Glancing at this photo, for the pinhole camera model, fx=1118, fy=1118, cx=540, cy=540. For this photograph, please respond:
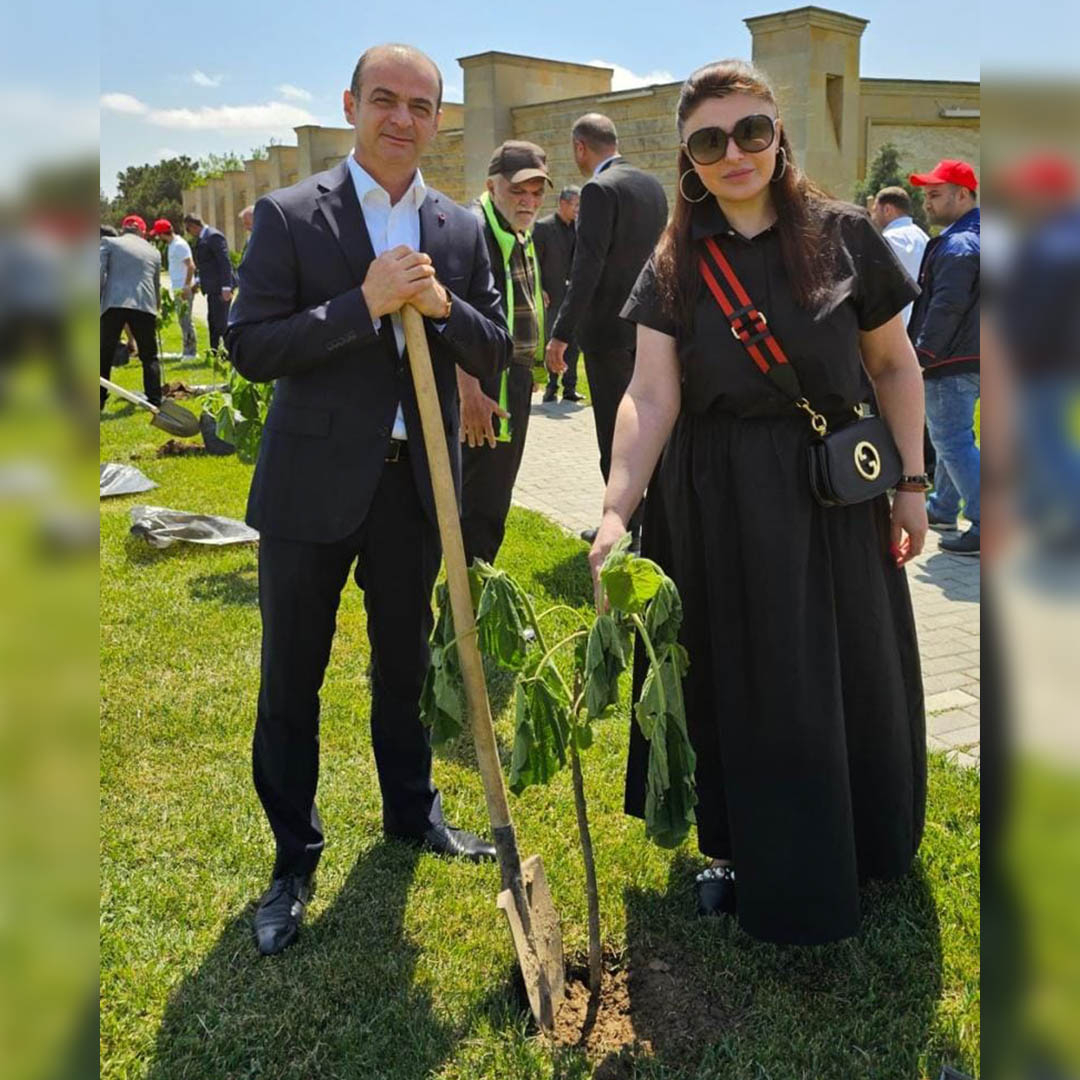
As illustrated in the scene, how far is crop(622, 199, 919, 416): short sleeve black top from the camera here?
273cm

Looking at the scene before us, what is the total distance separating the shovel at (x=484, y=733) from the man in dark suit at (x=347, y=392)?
0.23 metres

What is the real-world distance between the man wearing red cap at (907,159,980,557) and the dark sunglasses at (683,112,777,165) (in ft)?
13.8

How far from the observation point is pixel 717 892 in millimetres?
3229

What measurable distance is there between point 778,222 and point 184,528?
5686 millimetres

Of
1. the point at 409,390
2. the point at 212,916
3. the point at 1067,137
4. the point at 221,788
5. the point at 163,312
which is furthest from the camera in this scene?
the point at 163,312

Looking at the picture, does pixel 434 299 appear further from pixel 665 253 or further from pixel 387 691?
pixel 387 691

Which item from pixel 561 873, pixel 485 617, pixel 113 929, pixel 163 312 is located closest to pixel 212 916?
pixel 113 929

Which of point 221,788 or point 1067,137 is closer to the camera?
point 1067,137

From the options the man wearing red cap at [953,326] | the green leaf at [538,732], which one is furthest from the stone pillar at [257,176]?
the green leaf at [538,732]

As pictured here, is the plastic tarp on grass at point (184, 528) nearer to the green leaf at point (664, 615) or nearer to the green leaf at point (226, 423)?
the green leaf at point (226, 423)

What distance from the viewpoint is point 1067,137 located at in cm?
51

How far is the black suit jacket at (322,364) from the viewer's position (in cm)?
290

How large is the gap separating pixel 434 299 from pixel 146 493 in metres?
7.03

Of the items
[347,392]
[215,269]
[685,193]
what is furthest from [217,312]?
[685,193]
